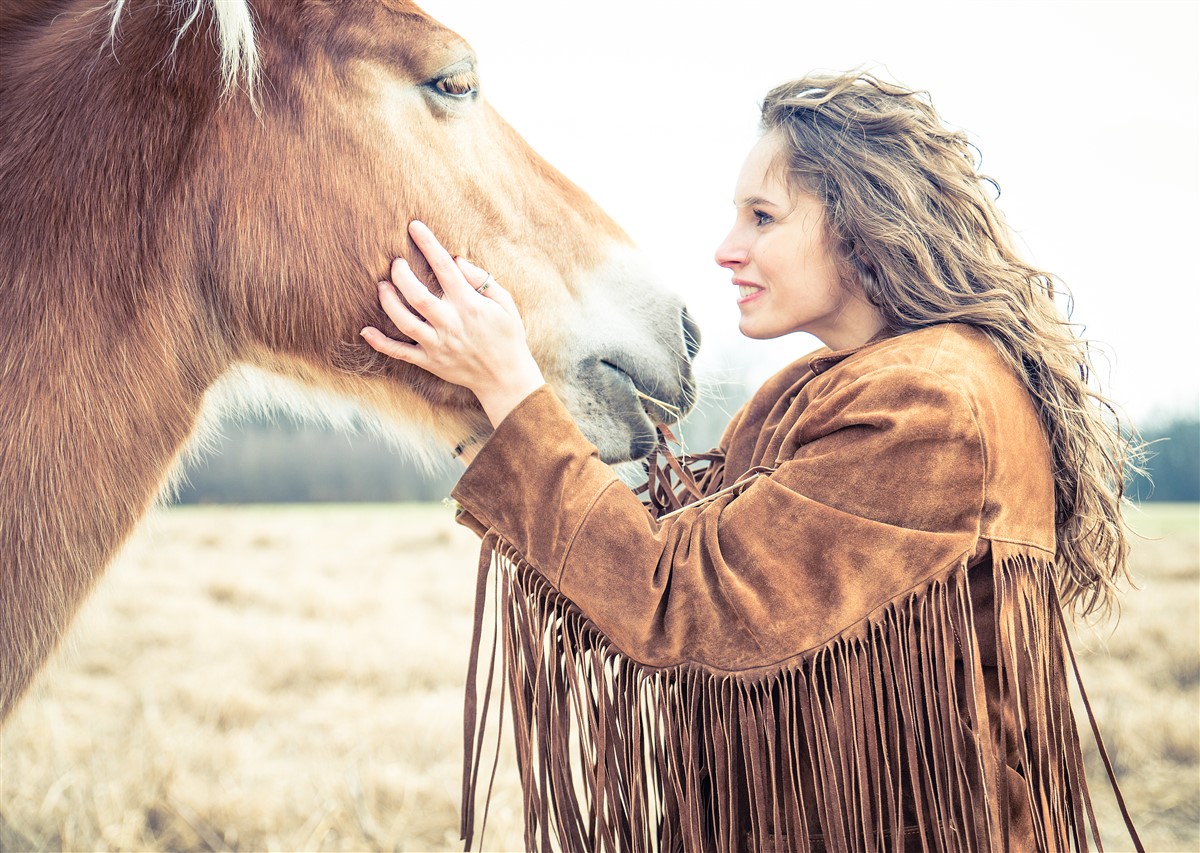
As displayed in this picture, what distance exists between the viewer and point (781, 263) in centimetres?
123

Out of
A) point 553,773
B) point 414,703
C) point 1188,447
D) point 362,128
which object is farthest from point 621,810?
point 1188,447

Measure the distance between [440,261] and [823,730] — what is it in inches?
31.5

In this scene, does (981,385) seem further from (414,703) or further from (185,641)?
(185,641)

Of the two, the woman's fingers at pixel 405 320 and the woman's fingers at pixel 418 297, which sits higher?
the woman's fingers at pixel 418 297

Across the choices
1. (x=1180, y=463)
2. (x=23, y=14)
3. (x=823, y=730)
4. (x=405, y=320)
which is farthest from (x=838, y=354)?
(x=1180, y=463)

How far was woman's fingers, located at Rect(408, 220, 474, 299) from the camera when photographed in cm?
119

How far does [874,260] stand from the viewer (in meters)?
1.19

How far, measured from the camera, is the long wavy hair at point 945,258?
46.0 inches

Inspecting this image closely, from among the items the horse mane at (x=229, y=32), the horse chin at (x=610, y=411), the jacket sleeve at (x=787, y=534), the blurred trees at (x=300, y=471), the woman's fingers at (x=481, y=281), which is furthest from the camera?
the blurred trees at (x=300, y=471)

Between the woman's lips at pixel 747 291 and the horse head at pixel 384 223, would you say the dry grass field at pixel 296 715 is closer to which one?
the horse head at pixel 384 223

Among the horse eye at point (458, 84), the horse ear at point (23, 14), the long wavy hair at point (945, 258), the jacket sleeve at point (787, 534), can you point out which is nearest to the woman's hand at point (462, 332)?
the jacket sleeve at point (787, 534)

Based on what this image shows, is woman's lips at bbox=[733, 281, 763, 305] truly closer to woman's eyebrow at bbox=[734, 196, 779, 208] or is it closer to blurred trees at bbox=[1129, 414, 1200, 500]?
woman's eyebrow at bbox=[734, 196, 779, 208]

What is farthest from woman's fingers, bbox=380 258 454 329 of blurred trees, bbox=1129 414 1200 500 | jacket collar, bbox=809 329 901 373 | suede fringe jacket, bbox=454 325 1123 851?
blurred trees, bbox=1129 414 1200 500

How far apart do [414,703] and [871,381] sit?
258 centimetres
